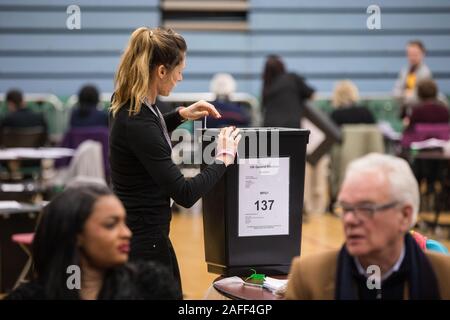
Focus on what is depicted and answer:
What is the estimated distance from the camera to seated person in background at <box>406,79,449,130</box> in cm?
787

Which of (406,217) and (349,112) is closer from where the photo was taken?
(406,217)

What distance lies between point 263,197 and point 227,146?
273 millimetres

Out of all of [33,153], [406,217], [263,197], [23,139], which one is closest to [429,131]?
[33,153]

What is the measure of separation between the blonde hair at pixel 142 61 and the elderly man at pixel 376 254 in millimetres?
865

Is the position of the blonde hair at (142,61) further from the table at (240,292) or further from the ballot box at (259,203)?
the table at (240,292)

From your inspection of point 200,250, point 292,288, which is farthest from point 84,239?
point 200,250

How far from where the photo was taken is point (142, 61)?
2664mm

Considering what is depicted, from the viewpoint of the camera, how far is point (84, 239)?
1982 mm

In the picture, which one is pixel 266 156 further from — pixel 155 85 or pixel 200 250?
pixel 200 250

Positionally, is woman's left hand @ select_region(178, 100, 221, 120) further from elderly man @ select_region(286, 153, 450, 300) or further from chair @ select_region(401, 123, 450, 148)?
chair @ select_region(401, 123, 450, 148)

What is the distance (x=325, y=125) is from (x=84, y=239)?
260 inches

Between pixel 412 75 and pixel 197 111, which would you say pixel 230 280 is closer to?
pixel 197 111

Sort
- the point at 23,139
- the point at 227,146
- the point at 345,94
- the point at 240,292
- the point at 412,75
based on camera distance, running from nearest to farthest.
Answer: the point at 240,292
the point at 227,146
the point at 23,139
the point at 412,75
the point at 345,94

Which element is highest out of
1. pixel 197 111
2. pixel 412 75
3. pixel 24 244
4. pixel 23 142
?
pixel 412 75
